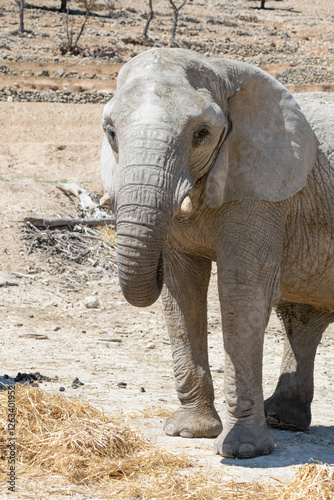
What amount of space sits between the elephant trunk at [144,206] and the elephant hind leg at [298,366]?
7.16 feet

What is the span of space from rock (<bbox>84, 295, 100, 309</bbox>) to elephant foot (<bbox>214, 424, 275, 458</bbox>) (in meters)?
5.15

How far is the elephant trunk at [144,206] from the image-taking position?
3812mm

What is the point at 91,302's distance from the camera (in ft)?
32.0

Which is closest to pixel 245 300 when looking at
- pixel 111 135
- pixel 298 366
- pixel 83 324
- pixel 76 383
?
pixel 111 135

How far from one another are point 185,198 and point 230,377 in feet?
4.07

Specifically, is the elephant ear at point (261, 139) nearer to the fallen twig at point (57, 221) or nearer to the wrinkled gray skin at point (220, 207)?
the wrinkled gray skin at point (220, 207)

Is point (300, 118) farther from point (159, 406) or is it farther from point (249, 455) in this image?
point (159, 406)

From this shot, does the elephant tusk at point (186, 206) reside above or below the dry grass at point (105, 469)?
above

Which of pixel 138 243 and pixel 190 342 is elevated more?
pixel 138 243

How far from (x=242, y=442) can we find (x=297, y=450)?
49cm

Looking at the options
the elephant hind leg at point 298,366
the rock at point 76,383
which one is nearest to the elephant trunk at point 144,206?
the elephant hind leg at point 298,366

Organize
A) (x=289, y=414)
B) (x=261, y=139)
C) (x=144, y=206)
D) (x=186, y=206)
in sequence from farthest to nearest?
(x=289, y=414), (x=261, y=139), (x=186, y=206), (x=144, y=206)

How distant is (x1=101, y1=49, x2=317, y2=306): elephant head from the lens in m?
3.86

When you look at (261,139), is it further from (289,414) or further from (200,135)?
(289,414)
